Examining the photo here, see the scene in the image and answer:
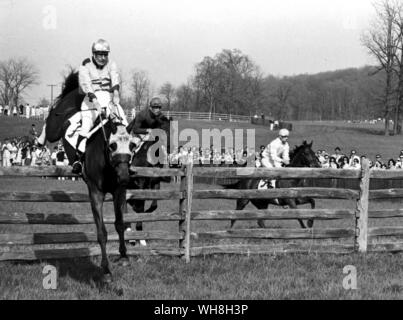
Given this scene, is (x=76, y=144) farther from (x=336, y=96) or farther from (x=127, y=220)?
(x=336, y=96)

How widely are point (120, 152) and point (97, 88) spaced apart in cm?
183

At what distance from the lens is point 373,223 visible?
18.0m

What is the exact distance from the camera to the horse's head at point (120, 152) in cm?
722

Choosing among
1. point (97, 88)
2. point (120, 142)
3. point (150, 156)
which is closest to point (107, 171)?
point (120, 142)

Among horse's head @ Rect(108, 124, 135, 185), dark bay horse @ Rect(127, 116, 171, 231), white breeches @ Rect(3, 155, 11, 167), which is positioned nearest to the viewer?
horse's head @ Rect(108, 124, 135, 185)

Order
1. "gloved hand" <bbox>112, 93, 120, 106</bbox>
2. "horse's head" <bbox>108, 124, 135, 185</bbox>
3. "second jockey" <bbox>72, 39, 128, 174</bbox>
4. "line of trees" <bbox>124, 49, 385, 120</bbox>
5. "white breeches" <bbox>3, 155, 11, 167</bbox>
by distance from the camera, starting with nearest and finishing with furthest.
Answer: "horse's head" <bbox>108, 124, 135, 185</bbox>, "second jockey" <bbox>72, 39, 128, 174</bbox>, "gloved hand" <bbox>112, 93, 120, 106</bbox>, "white breeches" <bbox>3, 155, 11, 167</bbox>, "line of trees" <bbox>124, 49, 385, 120</bbox>

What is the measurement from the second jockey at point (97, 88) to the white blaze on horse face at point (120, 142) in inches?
33.7

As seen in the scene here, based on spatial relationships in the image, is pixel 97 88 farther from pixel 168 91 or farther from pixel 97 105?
pixel 168 91

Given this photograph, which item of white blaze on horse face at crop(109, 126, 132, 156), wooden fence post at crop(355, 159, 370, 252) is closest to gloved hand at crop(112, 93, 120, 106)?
white blaze on horse face at crop(109, 126, 132, 156)

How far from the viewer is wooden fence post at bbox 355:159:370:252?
36.6 ft

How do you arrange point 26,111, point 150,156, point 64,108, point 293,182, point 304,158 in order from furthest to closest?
point 26,111, point 304,158, point 293,182, point 150,156, point 64,108

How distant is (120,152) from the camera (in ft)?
24.1

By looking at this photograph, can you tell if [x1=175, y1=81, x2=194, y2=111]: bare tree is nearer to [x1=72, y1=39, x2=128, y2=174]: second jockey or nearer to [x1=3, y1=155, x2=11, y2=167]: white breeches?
[x1=3, y1=155, x2=11, y2=167]: white breeches
